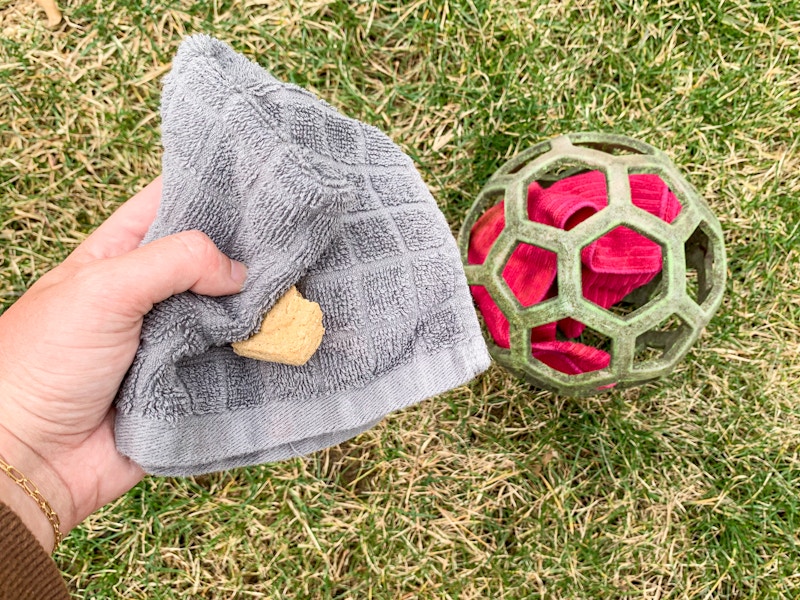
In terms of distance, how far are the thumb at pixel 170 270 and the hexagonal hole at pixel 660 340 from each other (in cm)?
78

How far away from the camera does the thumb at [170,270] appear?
78cm

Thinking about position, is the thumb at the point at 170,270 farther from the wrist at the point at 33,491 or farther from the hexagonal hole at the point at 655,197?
the hexagonal hole at the point at 655,197

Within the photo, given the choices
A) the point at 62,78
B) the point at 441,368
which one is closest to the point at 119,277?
the point at 441,368

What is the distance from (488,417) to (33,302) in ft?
3.31

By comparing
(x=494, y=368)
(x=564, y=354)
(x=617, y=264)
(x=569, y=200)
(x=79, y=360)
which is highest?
(x=79, y=360)

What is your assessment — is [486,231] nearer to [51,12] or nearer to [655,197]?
[655,197]

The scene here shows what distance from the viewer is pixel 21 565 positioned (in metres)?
0.82

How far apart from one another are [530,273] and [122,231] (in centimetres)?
80

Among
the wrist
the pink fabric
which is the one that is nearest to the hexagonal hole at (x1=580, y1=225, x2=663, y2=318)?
the pink fabric

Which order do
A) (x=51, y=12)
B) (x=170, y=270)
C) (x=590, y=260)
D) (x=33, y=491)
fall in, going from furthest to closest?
(x=51, y=12) → (x=590, y=260) → (x=33, y=491) → (x=170, y=270)

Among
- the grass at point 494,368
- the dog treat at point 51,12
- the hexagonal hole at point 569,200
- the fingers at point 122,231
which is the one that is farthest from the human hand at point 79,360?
the dog treat at point 51,12

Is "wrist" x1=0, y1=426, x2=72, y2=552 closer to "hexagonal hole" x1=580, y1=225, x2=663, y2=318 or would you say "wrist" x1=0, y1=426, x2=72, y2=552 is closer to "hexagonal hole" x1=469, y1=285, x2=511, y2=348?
"hexagonal hole" x1=469, y1=285, x2=511, y2=348

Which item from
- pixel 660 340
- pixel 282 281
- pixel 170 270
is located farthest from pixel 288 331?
pixel 660 340

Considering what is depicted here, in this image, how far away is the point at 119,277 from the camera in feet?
2.62
